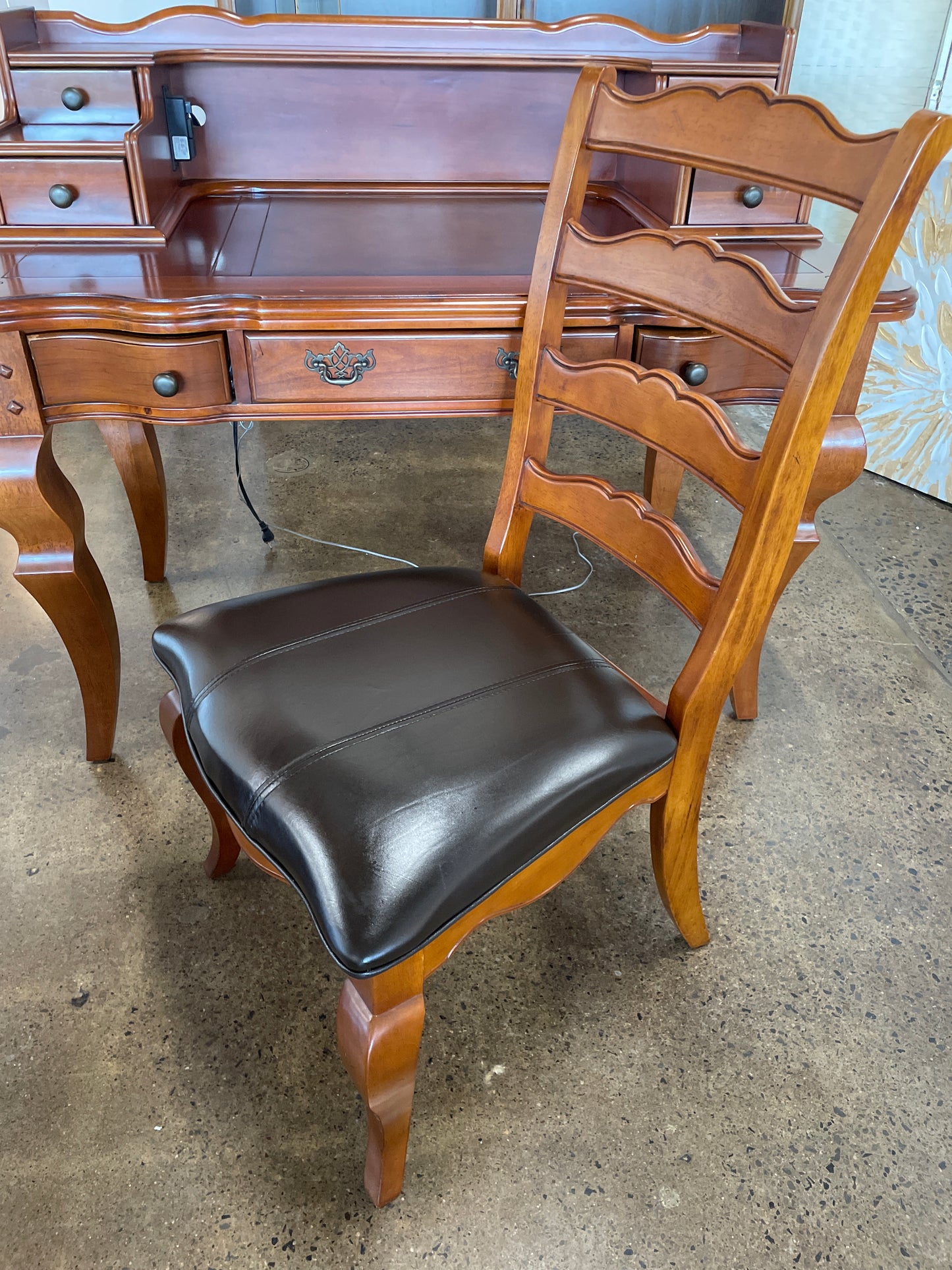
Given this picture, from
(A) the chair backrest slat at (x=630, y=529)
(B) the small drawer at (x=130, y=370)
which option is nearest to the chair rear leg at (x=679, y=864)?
(A) the chair backrest slat at (x=630, y=529)

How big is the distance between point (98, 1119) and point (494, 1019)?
510 millimetres

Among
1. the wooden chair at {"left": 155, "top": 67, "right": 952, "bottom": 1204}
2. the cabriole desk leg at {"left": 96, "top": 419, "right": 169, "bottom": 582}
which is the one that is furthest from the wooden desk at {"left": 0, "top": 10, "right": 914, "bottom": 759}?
the cabriole desk leg at {"left": 96, "top": 419, "right": 169, "bottom": 582}

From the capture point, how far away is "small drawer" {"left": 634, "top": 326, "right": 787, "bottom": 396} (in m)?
1.30

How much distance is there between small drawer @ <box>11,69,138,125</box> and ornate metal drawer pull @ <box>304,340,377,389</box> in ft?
1.70

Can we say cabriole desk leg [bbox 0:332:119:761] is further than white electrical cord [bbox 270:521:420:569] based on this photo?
No

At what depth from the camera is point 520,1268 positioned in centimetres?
100

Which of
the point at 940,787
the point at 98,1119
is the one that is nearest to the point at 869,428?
the point at 940,787

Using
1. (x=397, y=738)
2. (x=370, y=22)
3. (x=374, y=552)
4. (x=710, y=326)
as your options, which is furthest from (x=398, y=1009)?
(x=370, y=22)

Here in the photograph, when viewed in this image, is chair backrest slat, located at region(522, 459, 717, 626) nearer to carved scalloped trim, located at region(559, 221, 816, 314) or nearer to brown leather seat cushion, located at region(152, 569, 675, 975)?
brown leather seat cushion, located at region(152, 569, 675, 975)

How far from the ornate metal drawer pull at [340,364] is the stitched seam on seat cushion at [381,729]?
520mm

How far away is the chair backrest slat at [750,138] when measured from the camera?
83 cm

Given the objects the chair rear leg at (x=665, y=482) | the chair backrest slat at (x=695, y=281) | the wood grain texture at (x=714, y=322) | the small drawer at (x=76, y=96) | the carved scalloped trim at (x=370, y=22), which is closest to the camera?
the wood grain texture at (x=714, y=322)

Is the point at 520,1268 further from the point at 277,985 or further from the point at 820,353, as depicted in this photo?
the point at 820,353

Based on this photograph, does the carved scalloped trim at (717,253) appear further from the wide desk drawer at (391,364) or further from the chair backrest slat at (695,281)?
the wide desk drawer at (391,364)
